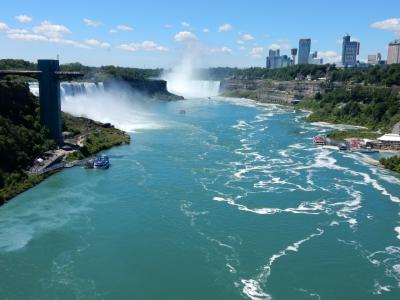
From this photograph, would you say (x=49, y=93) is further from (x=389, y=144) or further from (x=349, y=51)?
(x=349, y=51)

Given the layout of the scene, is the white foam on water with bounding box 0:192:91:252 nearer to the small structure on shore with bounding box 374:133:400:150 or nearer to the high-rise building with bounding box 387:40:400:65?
the small structure on shore with bounding box 374:133:400:150

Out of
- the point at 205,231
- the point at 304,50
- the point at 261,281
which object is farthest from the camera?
the point at 304,50

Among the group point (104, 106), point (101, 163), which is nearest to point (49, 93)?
point (101, 163)

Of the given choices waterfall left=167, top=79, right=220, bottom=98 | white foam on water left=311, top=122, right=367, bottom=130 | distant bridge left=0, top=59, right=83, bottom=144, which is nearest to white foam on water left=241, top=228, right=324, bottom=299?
distant bridge left=0, top=59, right=83, bottom=144

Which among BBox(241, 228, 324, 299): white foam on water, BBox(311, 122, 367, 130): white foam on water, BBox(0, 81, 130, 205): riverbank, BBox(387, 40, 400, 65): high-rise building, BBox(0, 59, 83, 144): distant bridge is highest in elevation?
BBox(387, 40, 400, 65): high-rise building

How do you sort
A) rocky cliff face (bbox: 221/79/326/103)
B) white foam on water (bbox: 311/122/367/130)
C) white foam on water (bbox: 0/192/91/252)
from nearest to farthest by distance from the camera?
white foam on water (bbox: 0/192/91/252), white foam on water (bbox: 311/122/367/130), rocky cliff face (bbox: 221/79/326/103)

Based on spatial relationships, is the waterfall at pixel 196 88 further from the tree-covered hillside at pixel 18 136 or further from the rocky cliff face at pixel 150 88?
the tree-covered hillside at pixel 18 136
